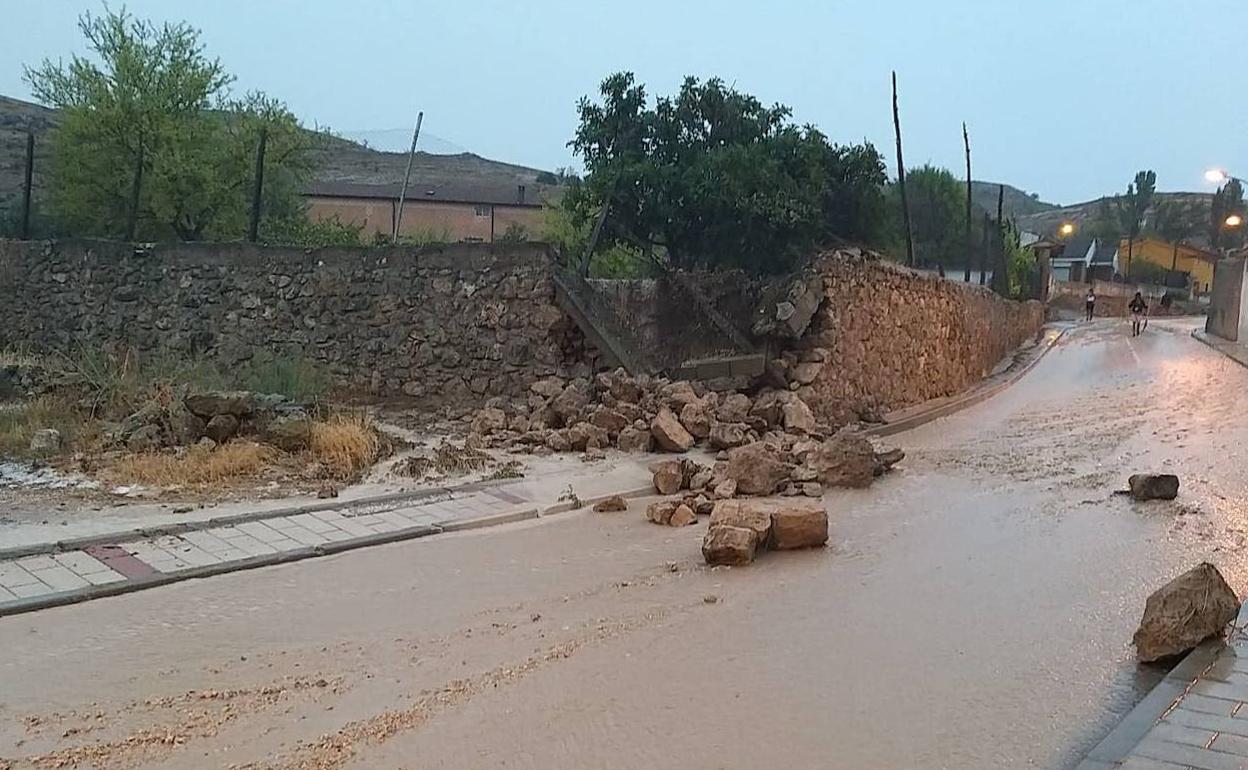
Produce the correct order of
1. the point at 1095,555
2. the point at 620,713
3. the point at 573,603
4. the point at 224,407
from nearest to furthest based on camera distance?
the point at 620,713
the point at 573,603
the point at 1095,555
the point at 224,407

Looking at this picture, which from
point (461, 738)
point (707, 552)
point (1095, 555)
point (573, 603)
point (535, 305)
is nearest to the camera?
point (461, 738)

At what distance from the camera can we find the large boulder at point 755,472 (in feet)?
26.5

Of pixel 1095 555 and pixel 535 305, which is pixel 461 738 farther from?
pixel 535 305

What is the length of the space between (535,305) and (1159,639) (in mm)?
7411

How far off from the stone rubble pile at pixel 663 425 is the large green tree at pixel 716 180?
3229 millimetres

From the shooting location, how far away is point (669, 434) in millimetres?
9711

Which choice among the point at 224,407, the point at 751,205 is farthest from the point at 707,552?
the point at 751,205

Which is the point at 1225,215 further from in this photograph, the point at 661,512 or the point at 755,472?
the point at 661,512

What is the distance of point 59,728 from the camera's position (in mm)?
3869

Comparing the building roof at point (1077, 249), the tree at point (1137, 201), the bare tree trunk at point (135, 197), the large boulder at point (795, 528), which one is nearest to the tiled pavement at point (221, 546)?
the large boulder at point (795, 528)

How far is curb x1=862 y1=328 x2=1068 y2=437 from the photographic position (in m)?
13.0

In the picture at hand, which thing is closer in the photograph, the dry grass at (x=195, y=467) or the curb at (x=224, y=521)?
the curb at (x=224, y=521)

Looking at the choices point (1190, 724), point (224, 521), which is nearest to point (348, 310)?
point (224, 521)

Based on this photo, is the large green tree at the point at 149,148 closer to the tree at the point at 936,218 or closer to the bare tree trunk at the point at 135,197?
the bare tree trunk at the point at 135,197
